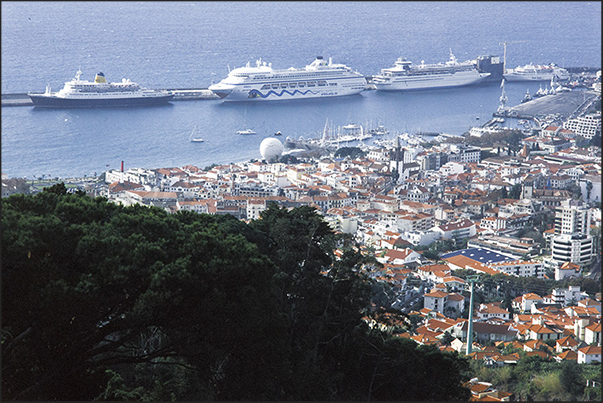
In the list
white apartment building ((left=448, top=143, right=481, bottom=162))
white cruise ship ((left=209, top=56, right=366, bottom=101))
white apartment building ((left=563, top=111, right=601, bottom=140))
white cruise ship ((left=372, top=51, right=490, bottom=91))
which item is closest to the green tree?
white apartment building ((left=448, top=143, right=481, bottom=162))

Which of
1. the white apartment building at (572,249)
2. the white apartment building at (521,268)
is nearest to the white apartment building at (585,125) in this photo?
the white apartment building at (572,249)

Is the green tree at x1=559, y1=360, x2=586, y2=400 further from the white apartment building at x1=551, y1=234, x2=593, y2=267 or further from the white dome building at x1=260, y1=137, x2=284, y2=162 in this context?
the white dome building at x1=260, y1=137, x2=284, y2=162

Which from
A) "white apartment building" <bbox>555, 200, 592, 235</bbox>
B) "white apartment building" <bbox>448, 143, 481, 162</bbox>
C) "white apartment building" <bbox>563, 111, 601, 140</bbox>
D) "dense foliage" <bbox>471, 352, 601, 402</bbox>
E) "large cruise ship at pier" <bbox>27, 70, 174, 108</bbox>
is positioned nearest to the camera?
"dense foliage" <bbox>471, 352, 601, 402</bbox>

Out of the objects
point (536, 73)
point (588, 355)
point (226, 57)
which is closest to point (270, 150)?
point (588, 355)

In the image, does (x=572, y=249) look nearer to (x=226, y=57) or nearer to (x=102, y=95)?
(x=102, y=95)

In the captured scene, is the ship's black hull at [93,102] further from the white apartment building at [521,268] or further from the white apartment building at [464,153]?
the white apartment building at [521,268]

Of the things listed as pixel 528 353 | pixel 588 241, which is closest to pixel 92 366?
pixel 528 353
